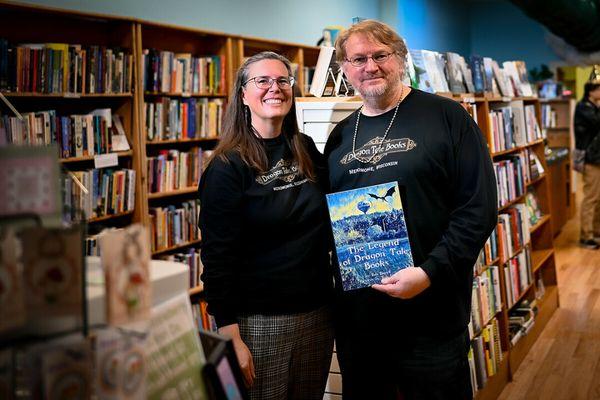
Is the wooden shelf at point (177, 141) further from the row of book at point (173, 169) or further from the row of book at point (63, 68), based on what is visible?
the row of book at point (63, 68)

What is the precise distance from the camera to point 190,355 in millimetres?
1074

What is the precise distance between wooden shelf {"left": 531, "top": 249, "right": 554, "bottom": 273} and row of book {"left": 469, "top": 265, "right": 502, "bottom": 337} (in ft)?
3.68

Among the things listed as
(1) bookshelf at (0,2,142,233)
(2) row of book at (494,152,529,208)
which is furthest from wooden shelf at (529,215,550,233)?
(1) bookshelf at (0,2,142,233)

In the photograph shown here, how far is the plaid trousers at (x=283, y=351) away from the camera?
6.34ft

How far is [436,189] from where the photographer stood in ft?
6.50

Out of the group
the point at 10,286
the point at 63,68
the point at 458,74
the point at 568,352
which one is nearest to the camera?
the point at 10,286

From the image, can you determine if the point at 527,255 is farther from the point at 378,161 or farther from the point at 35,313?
the point at 35,313

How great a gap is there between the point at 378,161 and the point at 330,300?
1.49 feet

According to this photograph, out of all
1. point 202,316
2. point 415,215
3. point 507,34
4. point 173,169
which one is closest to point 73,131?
point 173,169

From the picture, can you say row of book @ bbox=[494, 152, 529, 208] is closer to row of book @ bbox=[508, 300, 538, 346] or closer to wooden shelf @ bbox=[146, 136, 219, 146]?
row of book @ bbox=[508, 300, 538, 346]

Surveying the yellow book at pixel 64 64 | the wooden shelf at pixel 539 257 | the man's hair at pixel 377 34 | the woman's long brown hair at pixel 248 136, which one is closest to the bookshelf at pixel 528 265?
the wooden shelf at pixel 539 257

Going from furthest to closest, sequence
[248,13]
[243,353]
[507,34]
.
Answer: [507,34], [248,13], [243,353]

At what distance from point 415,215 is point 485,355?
1.83 m

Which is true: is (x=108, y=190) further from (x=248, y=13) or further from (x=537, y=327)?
(x=537, y=327)
